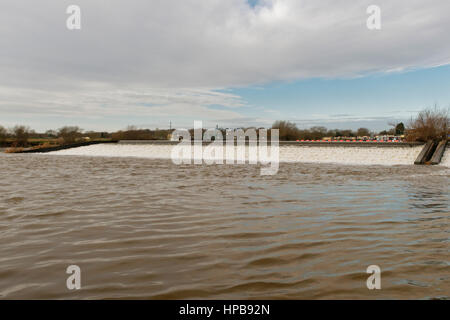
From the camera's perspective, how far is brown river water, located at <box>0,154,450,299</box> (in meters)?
2.94

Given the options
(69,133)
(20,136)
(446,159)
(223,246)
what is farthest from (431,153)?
(20,136)

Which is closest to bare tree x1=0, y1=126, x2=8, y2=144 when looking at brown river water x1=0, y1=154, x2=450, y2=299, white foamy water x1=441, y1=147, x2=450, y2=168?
brown river water x1=0, y1=154, x2=450, y2=299

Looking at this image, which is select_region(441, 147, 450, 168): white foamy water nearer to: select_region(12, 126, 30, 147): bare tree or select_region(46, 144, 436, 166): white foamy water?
select_region(46, 144, 436, 166): white foamy water

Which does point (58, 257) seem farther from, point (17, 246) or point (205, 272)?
point (205, 272)

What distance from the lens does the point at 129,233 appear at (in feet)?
15.5

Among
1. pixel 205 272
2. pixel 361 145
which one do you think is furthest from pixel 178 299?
pixel 361 145

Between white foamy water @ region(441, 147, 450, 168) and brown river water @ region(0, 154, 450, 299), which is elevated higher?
white foamy water @ region(441, 147, 450, 168)

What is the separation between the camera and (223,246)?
4137mm

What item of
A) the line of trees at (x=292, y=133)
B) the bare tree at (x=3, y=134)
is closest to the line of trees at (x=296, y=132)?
the line of trees at (x=292, y=133)

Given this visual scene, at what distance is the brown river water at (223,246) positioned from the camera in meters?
2.94

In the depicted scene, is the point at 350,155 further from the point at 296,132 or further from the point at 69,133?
the point at 69,133

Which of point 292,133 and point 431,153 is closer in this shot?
point 431,153

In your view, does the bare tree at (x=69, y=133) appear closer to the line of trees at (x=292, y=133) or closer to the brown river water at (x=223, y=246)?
the line of trees at (x=292, y=133)
